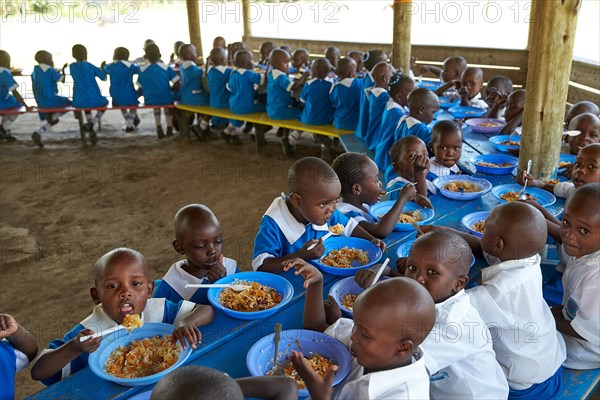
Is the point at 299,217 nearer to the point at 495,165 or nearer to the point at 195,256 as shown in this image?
→ the point at 195,256

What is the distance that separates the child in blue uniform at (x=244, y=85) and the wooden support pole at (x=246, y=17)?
363 cm

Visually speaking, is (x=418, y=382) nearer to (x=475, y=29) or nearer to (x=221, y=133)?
(x=221, y=133)

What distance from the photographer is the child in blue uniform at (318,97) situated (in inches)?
249

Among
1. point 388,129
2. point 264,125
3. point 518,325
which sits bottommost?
point 264,125

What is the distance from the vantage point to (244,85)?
7.05 metres

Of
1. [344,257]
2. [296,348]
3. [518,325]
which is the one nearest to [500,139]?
[344,257]

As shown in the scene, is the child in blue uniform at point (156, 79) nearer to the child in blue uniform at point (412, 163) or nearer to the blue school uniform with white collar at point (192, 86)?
the blue school uniform with white collar at point (192, 86)

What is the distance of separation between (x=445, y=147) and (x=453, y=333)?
195 cm

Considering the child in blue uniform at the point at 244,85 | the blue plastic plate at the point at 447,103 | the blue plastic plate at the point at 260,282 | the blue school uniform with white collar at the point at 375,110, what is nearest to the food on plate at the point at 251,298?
the blue plastic plate at the point at 260,282

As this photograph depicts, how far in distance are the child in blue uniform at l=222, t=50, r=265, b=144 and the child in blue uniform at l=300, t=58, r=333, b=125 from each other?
90 centimetres

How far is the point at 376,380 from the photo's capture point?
1461 mm

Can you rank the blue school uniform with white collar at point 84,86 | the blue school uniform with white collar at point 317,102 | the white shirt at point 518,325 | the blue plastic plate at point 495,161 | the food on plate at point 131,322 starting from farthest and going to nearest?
1. the blue school uniform with white collar at point 84,86
2. the blue school uniform with white collar at point 317,102
3. the blue plastic plate at point 495,161
4. the white shirt at point 518,325
5. the food on plate at point 131,322

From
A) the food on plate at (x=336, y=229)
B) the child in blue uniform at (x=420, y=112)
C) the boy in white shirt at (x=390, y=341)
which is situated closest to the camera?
the boy in white shirt at (x=390, y=341)

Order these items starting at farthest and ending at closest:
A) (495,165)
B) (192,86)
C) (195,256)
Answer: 1. (192,86)
2. (495,165)
3. (195,256)
